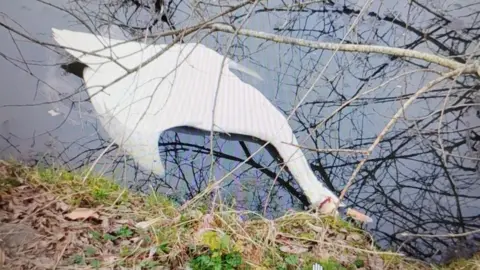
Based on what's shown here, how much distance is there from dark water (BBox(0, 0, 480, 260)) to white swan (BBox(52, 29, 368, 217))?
0.05 meters

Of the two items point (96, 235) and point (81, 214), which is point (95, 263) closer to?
point (96, 235)

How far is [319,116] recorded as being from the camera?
9.46ft

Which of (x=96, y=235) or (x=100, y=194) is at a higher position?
(x=100, y=194)

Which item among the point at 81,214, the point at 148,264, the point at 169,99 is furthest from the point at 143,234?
the point at 169,99

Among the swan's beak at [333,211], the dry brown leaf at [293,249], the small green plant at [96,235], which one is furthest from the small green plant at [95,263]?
the swan's beak at [333,211]

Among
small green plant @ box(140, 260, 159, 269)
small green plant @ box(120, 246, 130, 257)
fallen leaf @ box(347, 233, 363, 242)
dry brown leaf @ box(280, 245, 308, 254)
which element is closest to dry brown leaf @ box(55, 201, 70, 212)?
small green plant @ box(120, 246, 130, 257)

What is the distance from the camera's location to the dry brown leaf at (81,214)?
8.34ft

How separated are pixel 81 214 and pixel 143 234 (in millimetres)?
296

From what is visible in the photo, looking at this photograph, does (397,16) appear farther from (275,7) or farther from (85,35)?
(85,35)

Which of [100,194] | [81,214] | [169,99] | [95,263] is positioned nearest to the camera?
[95,263]

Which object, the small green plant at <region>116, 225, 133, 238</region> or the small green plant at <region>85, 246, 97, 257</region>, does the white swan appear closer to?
the small green plant at <region>116, 225, 133, 238</region>

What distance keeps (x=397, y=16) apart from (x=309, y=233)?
1.21m

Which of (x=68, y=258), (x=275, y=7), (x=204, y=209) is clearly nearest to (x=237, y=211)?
(x=204, y=209)

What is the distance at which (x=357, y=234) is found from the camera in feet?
9.12
